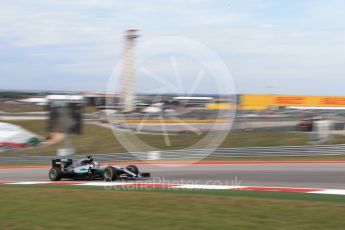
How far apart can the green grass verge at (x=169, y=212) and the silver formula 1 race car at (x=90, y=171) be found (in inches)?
165

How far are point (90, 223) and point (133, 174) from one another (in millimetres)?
6655

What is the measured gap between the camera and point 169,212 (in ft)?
22.0

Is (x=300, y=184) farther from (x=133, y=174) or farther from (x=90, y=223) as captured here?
(x=90, y=223)

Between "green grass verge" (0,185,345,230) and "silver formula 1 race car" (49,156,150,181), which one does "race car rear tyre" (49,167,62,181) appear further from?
"green grass verge" (0,185,345,230)

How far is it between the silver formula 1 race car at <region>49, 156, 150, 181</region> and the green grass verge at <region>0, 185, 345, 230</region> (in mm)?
4190

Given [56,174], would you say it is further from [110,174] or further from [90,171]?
[110,174]

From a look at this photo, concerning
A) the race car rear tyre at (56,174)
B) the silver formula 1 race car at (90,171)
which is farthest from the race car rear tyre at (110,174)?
the race car rear tyre at (56,174)

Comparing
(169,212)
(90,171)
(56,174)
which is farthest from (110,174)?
(169,212)

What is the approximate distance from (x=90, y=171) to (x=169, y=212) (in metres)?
7.16

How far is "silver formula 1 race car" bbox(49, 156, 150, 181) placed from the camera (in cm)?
1276

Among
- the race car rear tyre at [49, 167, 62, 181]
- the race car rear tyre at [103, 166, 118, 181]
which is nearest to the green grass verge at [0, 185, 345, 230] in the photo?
the race car rear tyre at [103, 166, 118, 181]

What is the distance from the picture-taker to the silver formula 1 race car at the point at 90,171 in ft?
41.9

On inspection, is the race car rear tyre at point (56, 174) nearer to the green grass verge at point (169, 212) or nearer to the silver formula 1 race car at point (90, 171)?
the silver formula 1 race car at point (90, 171)

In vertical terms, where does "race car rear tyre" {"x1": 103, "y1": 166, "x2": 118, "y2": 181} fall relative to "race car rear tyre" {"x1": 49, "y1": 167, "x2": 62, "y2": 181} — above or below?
above
